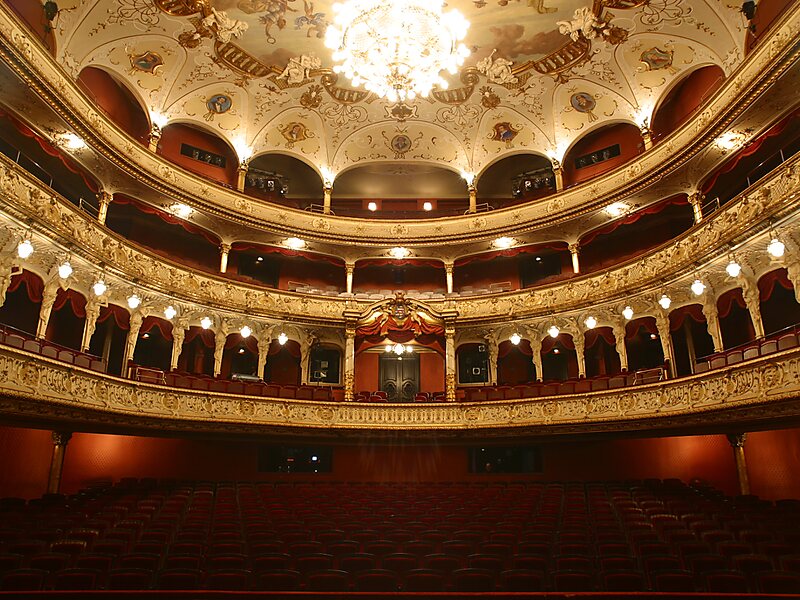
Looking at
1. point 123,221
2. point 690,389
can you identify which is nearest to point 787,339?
point 690,389

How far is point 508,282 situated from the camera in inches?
819

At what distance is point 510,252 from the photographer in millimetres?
19547

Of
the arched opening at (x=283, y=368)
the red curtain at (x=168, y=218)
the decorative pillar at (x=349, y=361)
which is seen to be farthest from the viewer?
the arched opening at (x=283, y=368)

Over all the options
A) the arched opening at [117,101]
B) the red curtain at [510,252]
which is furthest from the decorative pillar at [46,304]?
the red curtain at [510,252]

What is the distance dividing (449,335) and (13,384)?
12.4 m

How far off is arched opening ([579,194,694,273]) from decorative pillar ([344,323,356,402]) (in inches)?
341

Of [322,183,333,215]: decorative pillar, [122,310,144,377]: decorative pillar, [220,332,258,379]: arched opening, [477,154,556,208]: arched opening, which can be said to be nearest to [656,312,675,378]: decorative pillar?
[477,154,556,208]: arched opening

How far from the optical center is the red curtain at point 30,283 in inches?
436

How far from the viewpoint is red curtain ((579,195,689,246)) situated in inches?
609

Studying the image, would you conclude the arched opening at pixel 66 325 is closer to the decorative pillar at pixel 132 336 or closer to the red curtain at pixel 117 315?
the red curtain at pixel 117 315

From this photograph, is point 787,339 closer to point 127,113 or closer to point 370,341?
point 370,341

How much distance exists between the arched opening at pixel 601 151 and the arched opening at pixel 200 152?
12.8 m

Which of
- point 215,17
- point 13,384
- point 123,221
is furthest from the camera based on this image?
point 123,221

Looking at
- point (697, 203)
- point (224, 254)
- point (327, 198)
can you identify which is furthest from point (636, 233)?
point (224, 254)
